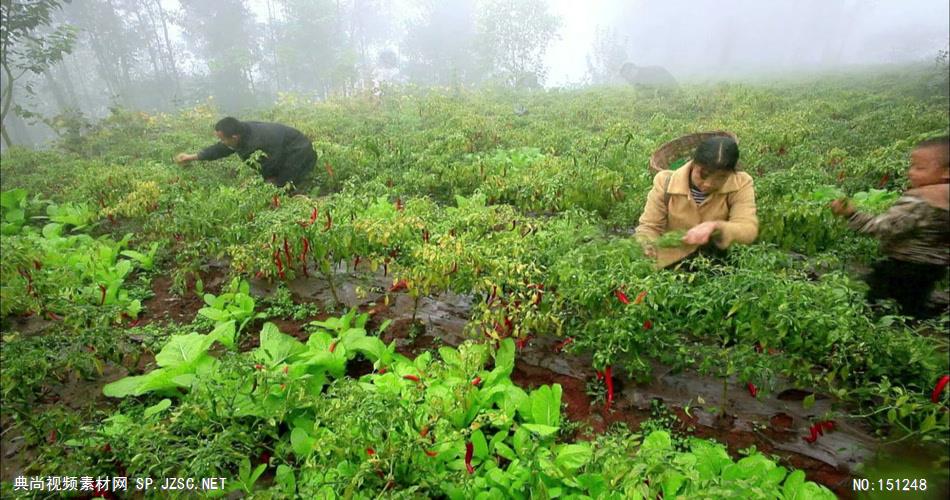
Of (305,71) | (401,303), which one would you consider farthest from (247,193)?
(305,71)

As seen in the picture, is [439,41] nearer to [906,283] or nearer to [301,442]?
[906,283]

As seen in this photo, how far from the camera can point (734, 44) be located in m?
48.2

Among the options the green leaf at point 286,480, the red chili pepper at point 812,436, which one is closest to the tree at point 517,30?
the red chili pepper at point 812,436

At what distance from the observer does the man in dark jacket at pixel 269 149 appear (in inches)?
253

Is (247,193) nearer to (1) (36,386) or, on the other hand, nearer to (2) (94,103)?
(1) (36,386)

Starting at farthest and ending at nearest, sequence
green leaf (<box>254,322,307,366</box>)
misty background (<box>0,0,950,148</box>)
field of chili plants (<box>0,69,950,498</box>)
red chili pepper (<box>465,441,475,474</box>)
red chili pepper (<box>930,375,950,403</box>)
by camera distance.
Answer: misty background (<box>0,0,950,148</box>) < green leaf (<box>254,322,307,366</box>) < red chili pepper (<box>465,441,475,474</box>) < field of chili plants (<box>0,69,950,498</box>) < red chili pepper (<box>930,375,950,403</box>)

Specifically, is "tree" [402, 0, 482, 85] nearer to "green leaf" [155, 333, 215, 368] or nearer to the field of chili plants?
the field of chili plants

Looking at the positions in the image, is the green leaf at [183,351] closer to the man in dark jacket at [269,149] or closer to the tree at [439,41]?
the man in dark jacket at [269,149]

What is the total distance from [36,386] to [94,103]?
52971mm

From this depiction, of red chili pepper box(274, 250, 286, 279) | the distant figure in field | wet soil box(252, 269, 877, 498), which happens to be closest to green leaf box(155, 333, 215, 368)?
wet soil box(252, 269, 877, 498)

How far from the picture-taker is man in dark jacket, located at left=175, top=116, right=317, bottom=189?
6.43 m

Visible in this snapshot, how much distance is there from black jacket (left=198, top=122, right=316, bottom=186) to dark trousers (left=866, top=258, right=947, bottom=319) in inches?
277

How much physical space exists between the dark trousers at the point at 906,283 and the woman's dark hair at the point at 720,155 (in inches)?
48.3

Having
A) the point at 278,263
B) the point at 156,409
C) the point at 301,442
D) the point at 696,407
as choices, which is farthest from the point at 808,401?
the point at 278,263
